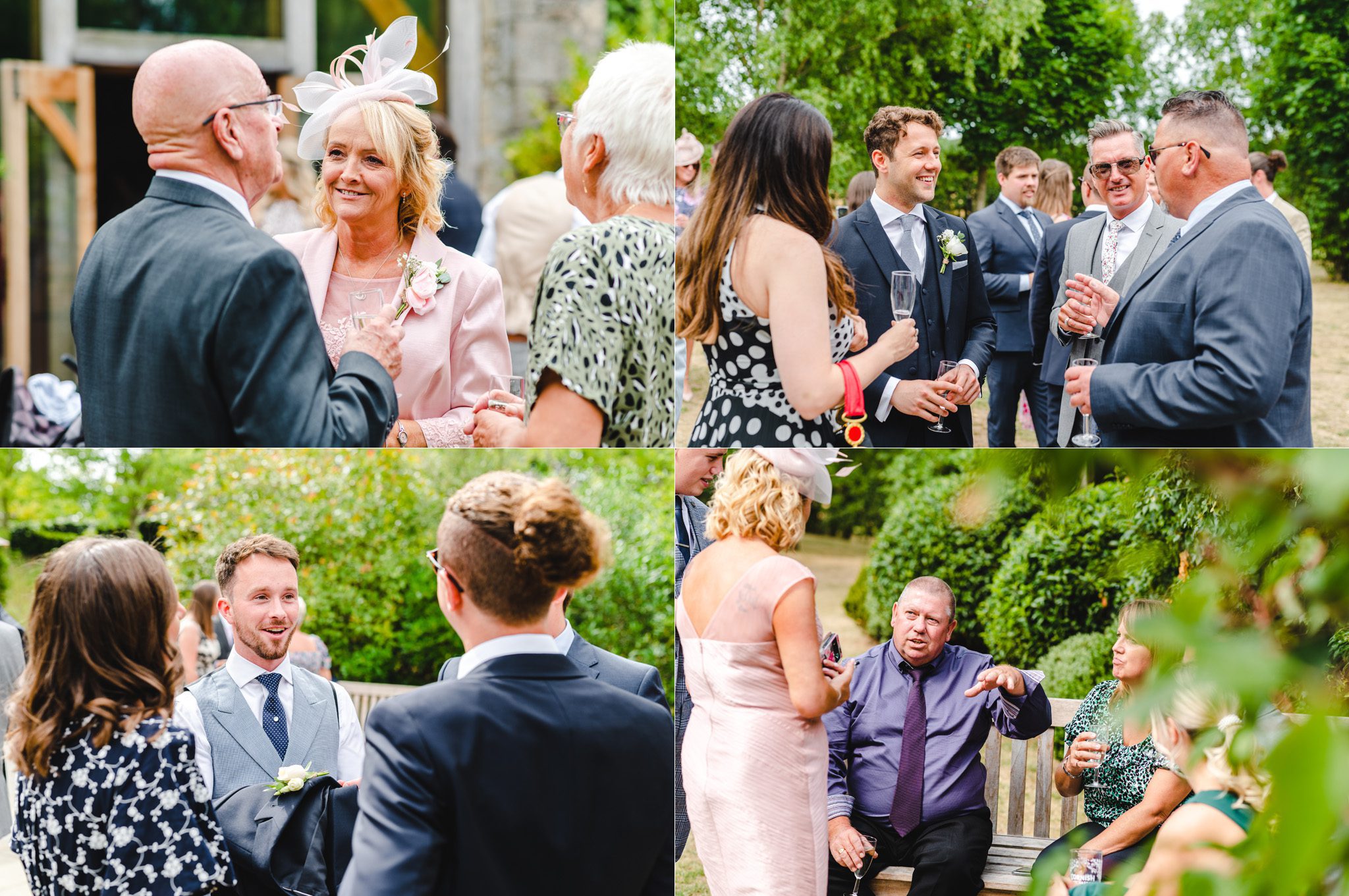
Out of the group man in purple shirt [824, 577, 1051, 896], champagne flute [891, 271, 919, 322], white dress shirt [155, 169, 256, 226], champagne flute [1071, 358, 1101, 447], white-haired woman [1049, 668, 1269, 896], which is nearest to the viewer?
white-haired woman [1049, 668, 1269, 896]

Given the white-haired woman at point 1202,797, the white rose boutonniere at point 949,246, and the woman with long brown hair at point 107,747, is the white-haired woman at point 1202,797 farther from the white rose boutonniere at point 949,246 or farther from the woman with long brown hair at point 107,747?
the woman with long brown hair at point 107,747

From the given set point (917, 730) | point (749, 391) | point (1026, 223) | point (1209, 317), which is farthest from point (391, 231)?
point (1209, 317)

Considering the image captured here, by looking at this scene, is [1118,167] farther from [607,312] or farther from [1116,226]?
[607,312]

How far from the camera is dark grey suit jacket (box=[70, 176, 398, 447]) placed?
254cm

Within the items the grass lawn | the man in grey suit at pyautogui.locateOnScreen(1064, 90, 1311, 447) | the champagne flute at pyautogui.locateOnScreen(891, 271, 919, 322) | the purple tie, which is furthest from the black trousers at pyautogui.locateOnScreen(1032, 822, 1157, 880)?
the champagne flute at pyautogui.locateOnScreen(891, 271, 919, 322)

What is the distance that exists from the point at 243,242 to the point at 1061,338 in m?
2.08

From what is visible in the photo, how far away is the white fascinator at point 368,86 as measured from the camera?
9.38ft

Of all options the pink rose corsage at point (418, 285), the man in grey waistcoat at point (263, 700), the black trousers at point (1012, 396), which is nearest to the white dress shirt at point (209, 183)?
the pink rose corsage at point (418, 285)

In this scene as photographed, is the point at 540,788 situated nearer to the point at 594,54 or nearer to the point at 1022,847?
the point at 1022,847

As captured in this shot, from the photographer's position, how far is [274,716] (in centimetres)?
309

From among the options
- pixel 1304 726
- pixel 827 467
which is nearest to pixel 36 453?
pixel 827 467

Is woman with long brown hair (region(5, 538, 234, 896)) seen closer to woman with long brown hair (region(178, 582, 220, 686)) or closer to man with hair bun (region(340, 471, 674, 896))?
woman with long brown hair (region(178, 582, 220, 686))

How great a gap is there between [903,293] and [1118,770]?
147 centimetres

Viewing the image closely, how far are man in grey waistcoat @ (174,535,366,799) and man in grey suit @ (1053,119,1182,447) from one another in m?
2.23
